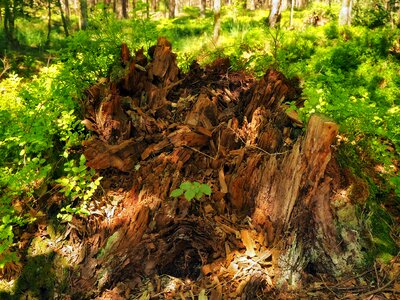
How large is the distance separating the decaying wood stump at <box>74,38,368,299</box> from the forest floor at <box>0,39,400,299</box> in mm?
14

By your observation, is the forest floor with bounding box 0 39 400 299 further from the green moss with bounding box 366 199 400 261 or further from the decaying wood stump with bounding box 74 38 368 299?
the green moss with bounding box 366 199 400 261

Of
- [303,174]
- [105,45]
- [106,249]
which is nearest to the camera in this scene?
[303,174]

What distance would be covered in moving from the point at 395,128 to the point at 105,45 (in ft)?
15.7

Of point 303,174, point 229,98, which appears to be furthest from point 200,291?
point 229,98

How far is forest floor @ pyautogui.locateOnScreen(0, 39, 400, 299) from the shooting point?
300 centimetres

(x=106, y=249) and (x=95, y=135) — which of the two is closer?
(x=106, y=249)

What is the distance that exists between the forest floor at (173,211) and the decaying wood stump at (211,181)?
0.05 feet

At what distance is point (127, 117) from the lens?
14.5 ft

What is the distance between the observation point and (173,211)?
352cm

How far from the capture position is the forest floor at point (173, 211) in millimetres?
3002

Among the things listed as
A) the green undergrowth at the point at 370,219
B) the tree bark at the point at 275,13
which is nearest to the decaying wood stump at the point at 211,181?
the green undergrowth at the point at 370,219

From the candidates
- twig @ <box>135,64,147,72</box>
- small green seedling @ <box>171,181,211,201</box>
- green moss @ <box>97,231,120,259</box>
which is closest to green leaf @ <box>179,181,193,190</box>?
small green seedling @ <box>171,181,211,201</box>

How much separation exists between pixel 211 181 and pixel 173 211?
1.96 feet

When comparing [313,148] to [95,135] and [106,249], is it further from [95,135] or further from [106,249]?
[95,135]
